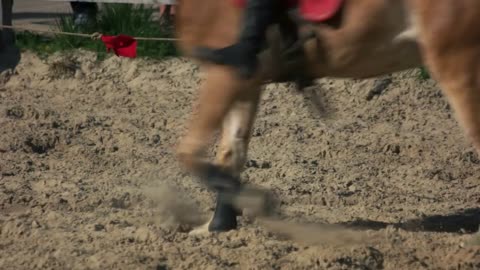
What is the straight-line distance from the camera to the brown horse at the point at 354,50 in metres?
3.86

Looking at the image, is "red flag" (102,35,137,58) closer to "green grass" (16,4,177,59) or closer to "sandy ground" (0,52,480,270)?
"sandy ground" (0,52,480,270)

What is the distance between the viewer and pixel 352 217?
5.09 metres

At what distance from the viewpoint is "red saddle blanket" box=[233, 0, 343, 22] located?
3918mm

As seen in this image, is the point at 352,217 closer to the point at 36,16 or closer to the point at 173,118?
the point at 173,118

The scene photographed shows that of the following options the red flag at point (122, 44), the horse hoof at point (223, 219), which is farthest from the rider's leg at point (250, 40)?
the red flag at point (122, 44)

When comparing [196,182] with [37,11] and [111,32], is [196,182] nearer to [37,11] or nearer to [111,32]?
[111,32]

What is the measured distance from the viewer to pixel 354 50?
4.02 metres

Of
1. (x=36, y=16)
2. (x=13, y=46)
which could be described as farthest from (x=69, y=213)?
(x=36, y=16)

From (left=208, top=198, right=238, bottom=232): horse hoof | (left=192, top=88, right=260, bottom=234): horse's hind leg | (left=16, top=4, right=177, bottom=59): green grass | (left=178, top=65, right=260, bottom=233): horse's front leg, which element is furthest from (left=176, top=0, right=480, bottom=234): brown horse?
(left=16, top=4, right=177, bottom=59): green grass

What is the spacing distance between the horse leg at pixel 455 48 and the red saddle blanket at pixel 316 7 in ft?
1.10

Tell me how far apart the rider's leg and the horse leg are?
0.61m

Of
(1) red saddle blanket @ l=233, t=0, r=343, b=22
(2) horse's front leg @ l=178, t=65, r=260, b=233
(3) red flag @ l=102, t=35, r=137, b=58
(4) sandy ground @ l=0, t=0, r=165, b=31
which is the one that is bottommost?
(2) horse's front leg @ l=178, t=65, r=260, b=233

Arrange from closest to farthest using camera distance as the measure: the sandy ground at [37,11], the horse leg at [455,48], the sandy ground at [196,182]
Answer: the horse leg at [455,48]
the sandy ground at [196,182]
the sandy ground at [37,11]

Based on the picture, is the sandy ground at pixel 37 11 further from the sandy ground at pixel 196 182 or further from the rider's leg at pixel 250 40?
the rider's leg at pixel 250 40
